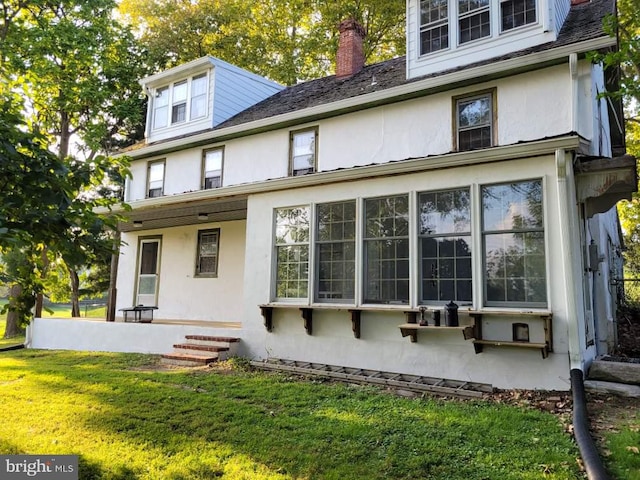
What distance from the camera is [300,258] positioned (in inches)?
352

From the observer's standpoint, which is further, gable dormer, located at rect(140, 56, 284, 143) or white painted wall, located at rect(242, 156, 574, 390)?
gable dormer, located at rect(140, 56, 284, 143)

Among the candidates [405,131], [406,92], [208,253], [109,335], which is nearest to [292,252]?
[405,131]

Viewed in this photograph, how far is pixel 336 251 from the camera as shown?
8531 mm

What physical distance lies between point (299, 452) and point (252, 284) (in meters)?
5.32

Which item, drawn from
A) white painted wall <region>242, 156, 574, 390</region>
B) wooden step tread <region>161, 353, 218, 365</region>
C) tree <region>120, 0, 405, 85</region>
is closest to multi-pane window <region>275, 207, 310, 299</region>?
white painted wall <region>242, 156, 574, 390</region>

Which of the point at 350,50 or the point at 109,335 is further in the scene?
the point at 350,50

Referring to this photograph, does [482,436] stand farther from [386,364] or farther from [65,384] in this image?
[65,384]

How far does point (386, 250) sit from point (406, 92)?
10.3 ft

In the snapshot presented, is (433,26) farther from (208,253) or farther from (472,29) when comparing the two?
(208,253)

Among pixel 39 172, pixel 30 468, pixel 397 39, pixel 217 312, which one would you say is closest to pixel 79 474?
pixel 30 468

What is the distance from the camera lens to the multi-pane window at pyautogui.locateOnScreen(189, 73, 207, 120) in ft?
43.7

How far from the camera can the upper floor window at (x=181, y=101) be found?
13438 millimetres

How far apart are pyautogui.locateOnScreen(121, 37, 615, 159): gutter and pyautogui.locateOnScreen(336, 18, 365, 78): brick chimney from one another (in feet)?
9.15

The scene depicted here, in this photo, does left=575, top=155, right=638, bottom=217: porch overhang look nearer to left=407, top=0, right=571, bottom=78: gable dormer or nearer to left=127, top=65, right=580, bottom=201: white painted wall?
left=127, top=65, right=580, bottom=201: white painted wall
